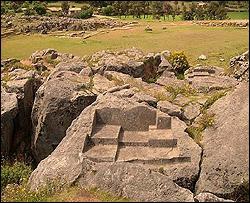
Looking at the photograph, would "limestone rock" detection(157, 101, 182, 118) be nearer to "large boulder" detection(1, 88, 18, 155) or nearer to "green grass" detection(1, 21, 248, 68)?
"large boulder" detection(1, 88, 18, 155)

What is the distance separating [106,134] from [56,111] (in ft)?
13.4

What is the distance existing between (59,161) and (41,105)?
6390 millimetres

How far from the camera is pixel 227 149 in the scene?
1485 cm

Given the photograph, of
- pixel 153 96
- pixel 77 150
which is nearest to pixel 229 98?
pixel 153 96

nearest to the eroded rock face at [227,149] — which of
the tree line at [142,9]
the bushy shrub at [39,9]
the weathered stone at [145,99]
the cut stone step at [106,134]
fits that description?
the weathered stone at [145,99]

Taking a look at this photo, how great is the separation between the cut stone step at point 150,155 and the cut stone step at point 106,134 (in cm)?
53

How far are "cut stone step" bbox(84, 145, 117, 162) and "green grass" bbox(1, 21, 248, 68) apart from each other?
22.6 meters

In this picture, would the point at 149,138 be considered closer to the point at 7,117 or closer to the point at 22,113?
the point at 7,117

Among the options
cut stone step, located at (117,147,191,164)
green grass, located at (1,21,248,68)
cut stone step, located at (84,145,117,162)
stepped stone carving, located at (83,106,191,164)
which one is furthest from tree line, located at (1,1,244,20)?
cut stone step, located at (84,145,117,162)

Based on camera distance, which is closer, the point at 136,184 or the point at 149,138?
the point at 136,184

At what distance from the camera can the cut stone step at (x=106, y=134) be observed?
16359 mm

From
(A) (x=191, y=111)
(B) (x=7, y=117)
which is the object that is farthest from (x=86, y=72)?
(A) (x=191, y=111)

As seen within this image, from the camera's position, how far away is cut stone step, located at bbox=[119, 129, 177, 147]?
1628 cm

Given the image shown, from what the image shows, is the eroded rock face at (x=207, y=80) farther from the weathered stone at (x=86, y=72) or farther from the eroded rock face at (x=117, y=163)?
the eroded rock face at (x=117, y=163)
